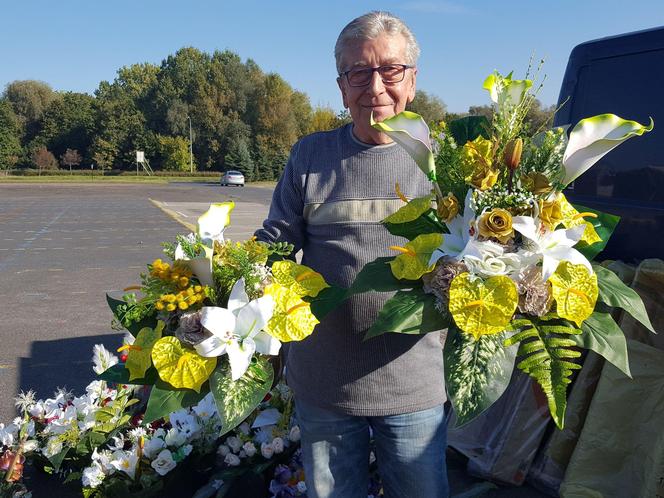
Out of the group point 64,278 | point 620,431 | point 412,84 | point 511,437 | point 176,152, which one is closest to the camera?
point 412,84

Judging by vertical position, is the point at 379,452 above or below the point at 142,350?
below

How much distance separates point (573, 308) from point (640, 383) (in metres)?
2.03

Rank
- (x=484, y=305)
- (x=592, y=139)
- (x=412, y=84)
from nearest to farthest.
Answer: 1. (x=484, y=305)
2. (x=592, y=139)
3. (x=412, y=84)

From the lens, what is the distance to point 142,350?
144 cm

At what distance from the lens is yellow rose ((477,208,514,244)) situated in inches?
49.9

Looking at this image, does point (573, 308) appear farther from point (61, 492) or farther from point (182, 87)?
point (182, 87)

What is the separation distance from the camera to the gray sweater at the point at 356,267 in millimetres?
1859

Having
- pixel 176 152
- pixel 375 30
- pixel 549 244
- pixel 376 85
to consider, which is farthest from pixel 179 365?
pixel 176 152

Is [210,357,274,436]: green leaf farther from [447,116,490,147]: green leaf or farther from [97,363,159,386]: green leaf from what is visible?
[447,116,490,147]: green leaf

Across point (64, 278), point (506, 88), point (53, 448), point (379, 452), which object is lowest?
point (64, 278)

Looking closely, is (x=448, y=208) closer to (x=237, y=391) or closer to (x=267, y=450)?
(x=237, y=391)

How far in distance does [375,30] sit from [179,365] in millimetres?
1107

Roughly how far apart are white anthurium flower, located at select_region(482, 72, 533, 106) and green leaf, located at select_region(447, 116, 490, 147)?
0.11m

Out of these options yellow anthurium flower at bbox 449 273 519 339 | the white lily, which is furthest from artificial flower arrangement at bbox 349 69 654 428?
the white lily
